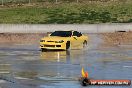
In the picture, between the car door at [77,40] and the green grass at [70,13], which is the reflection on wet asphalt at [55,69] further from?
the green grass at [70,13]

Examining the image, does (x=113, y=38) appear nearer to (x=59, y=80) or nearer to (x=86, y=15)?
(x=86, y=15)

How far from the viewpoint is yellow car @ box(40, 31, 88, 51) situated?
101 feet

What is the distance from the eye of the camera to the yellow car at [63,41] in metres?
30.8

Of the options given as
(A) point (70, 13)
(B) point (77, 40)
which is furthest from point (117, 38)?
(A) point (70, 13)

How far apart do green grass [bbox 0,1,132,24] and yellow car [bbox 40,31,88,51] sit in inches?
684

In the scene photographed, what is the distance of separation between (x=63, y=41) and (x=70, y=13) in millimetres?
23880

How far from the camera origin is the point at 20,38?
1658 inches

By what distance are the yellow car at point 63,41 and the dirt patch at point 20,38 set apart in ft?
23.0

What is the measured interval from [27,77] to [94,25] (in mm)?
27695

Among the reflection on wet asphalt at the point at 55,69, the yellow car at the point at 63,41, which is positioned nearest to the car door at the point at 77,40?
the yellow car at the point at 63,41

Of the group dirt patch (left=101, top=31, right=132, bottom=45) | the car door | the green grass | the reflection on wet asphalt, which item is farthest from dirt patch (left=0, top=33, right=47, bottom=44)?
the reflection on wet asphalt

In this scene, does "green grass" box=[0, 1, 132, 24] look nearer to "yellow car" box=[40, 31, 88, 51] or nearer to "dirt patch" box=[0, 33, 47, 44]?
"dirt patch" box=[0, 33, 47, 44]

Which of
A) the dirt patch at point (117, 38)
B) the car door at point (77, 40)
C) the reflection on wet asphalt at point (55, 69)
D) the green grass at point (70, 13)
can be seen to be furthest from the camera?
the green grass at point (70, 13)

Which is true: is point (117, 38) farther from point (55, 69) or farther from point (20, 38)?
point (55, 69)
